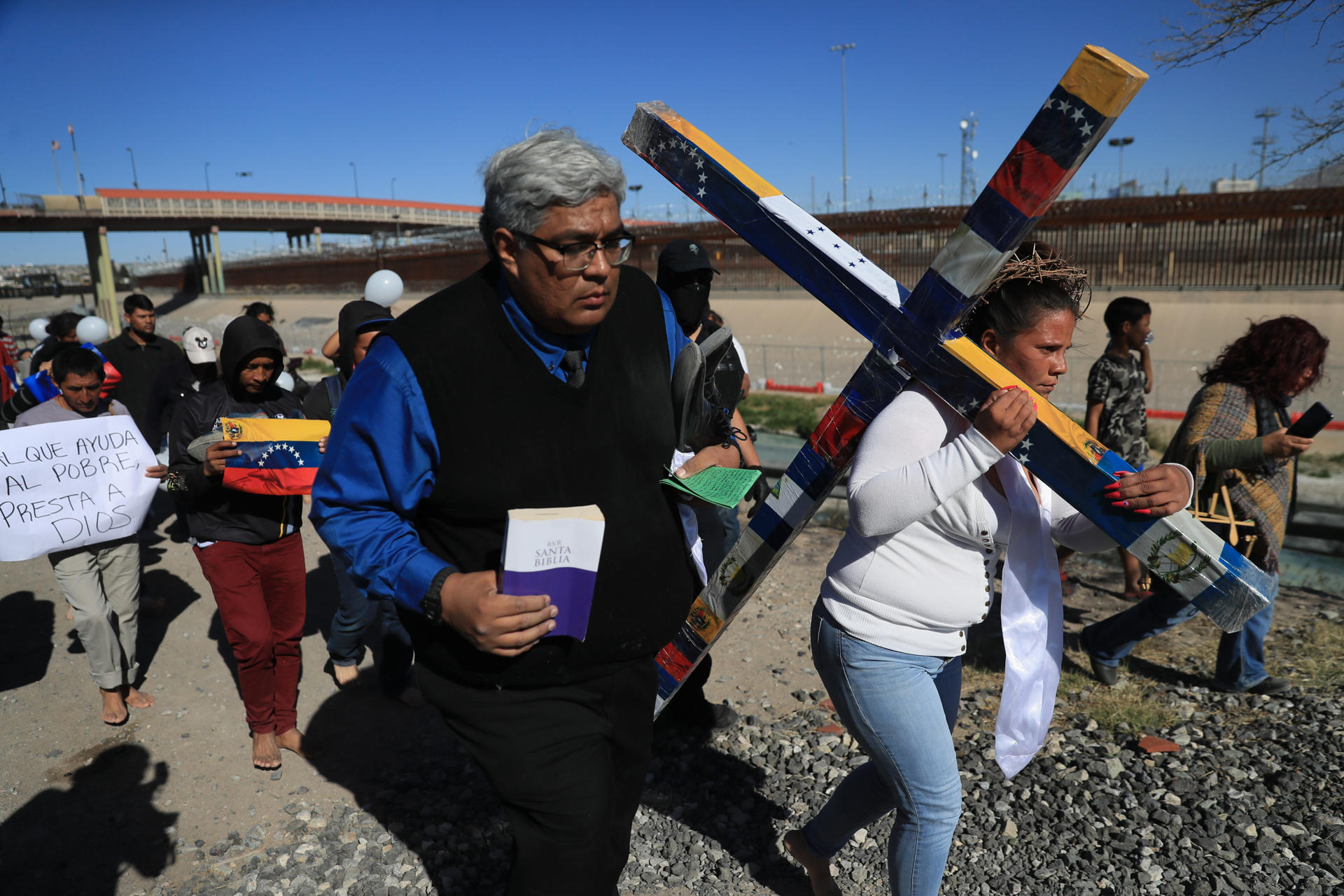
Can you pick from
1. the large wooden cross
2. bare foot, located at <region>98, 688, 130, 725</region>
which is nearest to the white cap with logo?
bare foot, located at <region>98, 688, 130, 725</region>

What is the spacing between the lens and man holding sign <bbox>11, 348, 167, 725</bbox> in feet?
14.9

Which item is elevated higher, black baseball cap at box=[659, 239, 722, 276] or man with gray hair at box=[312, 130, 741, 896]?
black baseball cap at box=[659, 239, 722, 276]

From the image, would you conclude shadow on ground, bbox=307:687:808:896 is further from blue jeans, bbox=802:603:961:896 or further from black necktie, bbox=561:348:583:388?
black necktie, bbox=561:348:583:388

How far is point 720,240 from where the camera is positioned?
101ft

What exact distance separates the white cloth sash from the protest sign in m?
4.66

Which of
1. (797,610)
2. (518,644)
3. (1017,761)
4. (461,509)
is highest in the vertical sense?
(461,509)

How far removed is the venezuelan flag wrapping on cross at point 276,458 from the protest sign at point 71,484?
1.29 m

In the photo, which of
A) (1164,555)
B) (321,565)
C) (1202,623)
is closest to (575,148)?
(1164,555)

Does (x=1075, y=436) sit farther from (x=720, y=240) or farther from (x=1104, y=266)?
(x=720, y=240)

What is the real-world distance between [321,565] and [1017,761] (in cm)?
637

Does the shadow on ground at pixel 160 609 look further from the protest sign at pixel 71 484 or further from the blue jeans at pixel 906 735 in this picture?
the blue jeans at pixel 906 735

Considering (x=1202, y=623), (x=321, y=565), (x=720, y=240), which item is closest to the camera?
(x=1202, y=623)

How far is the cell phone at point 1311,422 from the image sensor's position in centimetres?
354

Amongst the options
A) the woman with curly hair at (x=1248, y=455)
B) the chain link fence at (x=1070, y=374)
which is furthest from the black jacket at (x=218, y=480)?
the chain link fence at (x=1070, y=374)
